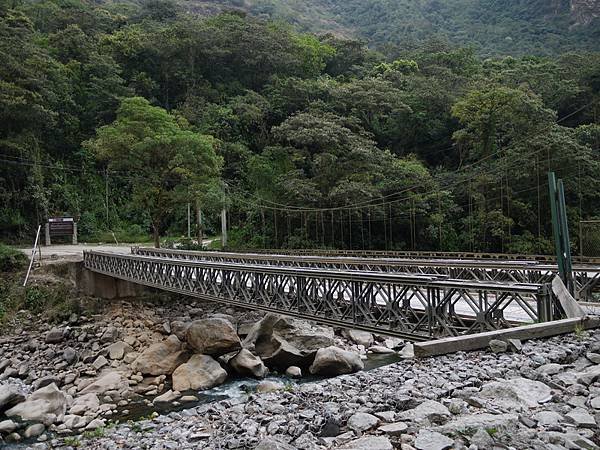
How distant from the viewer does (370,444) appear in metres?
3.53

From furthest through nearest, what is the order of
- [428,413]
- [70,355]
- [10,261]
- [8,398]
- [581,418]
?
[10,261] → [70,355] → [8,398] → [428,413] → [581,418]

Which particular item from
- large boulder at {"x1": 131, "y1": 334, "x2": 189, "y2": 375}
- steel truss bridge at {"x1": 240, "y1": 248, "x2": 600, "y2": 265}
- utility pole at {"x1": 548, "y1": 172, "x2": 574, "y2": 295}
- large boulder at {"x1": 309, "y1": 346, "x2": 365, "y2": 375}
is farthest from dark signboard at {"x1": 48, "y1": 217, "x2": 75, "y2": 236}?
utility pole at {"x1": 548, "y1": 172, "x2": 574, "y2": 295}

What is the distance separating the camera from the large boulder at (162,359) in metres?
12.4

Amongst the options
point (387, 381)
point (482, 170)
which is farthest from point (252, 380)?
point (482, 170)

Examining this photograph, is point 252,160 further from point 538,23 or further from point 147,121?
point 538,23

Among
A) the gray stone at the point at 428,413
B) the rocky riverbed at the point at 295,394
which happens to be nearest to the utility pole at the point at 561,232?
the rocky riverbed at the point at 295,394

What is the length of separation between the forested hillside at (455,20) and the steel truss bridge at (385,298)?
52417 millimetres

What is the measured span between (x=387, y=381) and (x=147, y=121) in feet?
74.5

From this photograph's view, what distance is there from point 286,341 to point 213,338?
6.80 feet

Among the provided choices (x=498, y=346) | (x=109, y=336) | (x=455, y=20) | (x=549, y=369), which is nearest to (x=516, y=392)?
(x=549, y=369)

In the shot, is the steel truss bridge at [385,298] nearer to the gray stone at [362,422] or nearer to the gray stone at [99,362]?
the gray stone at [362,422]

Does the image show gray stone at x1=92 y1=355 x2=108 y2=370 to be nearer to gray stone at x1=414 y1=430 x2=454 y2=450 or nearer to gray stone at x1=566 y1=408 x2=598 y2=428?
gray stone at x1=414 y1=430 x2=454 y2=450

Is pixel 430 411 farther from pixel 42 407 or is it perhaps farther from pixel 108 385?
pixel 108 385

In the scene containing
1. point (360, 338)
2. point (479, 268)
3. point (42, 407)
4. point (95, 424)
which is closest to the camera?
point (95, 424)
